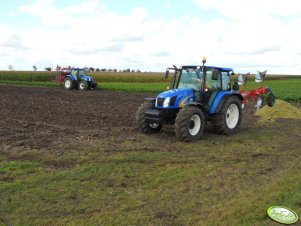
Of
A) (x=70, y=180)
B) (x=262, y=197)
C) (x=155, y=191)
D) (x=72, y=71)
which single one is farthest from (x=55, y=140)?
(x=72, y=71)

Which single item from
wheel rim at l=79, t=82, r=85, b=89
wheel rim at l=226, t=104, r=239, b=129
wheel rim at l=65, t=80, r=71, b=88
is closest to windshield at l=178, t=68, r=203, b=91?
wheel rim at l=226, t=104, r=239, b=129

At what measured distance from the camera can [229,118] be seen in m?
11.3

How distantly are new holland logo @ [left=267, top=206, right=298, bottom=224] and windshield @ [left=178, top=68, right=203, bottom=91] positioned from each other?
5.28m

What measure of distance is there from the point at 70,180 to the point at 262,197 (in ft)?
9.94

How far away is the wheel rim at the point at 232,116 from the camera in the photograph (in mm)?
11203

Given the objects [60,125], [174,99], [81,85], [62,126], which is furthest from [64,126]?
[81,85]

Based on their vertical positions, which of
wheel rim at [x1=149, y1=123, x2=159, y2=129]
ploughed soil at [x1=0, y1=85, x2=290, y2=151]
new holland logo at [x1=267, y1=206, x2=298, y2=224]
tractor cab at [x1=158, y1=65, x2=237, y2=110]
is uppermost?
tractor cab at [x1=158, y1=65, x2=237, y2=110]

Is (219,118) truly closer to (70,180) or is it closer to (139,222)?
(70,180)

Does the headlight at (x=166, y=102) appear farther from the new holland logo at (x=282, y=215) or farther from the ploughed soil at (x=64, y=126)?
the new holland logo at (x=282, y=215)

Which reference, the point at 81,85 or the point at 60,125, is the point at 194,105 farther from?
the point at 81,85

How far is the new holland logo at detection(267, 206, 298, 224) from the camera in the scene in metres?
4.98

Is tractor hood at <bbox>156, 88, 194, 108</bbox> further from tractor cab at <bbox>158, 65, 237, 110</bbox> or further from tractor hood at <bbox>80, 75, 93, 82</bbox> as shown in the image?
tractor hood at <bbox>80, 75, 93, 82</bbox>

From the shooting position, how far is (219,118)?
10.5 metres

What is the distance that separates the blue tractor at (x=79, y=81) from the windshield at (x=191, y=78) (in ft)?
65.0
